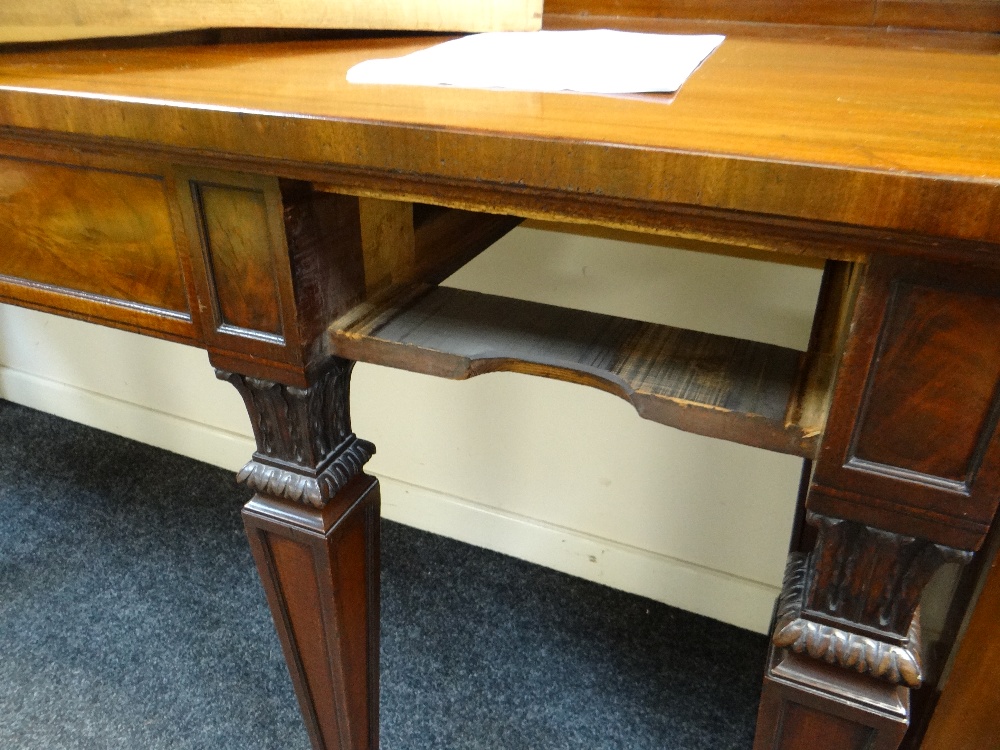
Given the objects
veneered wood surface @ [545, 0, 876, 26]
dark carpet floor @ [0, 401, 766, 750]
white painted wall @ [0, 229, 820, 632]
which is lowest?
dark carpet floor @ [0, 401, 766, 750]

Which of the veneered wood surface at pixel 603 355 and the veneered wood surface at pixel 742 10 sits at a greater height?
the veneered wood surface at pixel 742 10

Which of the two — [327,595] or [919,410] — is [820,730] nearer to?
[919,410]

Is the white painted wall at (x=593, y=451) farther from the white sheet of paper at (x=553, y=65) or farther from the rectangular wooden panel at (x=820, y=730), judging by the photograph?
the rectangular wooden panel at (x=820, y=730)

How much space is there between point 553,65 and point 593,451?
1.93 ft

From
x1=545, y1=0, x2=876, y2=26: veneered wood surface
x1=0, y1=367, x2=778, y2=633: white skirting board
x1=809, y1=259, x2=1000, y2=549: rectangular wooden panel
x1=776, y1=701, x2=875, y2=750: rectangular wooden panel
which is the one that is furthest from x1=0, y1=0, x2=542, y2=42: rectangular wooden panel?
x1=0, y1=367, x2=778, y2=633: white skirting board

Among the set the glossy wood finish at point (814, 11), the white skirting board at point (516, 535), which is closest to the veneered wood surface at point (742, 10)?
the glossy wood finish at point (814, 11)

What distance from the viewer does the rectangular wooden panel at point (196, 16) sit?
464 mm

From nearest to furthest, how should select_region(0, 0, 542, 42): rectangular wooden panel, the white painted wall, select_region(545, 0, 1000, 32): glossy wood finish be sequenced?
select_region(0, 0, 542, 42): rectangular wooden panel → select_region(545, 0, 1000, 32): glossy wood finish → the white painted wall

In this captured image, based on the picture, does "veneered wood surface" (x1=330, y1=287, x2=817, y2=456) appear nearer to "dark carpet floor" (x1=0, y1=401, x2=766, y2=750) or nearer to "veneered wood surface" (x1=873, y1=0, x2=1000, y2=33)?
"veneered wood surface" (x1=873, y1=0, x2=1000, y2=33)

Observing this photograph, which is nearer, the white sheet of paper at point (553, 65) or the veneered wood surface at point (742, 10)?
the white sheet of paper at point (553, 65)

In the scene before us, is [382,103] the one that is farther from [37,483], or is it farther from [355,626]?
[37,483]

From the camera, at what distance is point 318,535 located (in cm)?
49

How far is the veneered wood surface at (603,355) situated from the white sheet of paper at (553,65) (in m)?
0.13

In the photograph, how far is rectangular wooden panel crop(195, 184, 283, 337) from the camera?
0.39m
